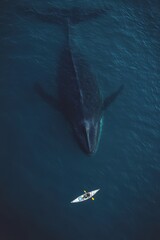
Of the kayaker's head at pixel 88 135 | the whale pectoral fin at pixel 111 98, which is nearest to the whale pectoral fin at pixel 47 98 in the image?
the kayaker's head at pixel 88 135

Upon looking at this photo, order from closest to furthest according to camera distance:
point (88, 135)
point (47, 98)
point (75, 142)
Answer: point (88, 135)
point (75, 142)
point (47, 98)

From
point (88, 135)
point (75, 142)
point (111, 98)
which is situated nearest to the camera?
point (88, 135)

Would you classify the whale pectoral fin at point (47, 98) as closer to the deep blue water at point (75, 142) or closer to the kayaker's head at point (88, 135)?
the deep blue water at point (75, 142)

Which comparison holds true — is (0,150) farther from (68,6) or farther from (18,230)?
(68,6)

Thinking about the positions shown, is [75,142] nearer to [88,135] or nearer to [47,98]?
[88,135]

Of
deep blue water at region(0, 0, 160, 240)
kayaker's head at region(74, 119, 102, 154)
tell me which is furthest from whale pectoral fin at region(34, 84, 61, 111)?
kayaker's head at region(74, 119, 102, 154)

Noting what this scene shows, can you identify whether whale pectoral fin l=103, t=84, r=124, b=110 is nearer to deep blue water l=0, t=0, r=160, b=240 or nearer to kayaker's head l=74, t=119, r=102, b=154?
deep blue water l=0, t=0, r=160, b=240

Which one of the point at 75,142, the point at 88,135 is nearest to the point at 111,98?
the point at 88,135

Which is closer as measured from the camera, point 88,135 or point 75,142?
point 88,135

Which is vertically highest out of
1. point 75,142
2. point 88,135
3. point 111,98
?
point 111,98
